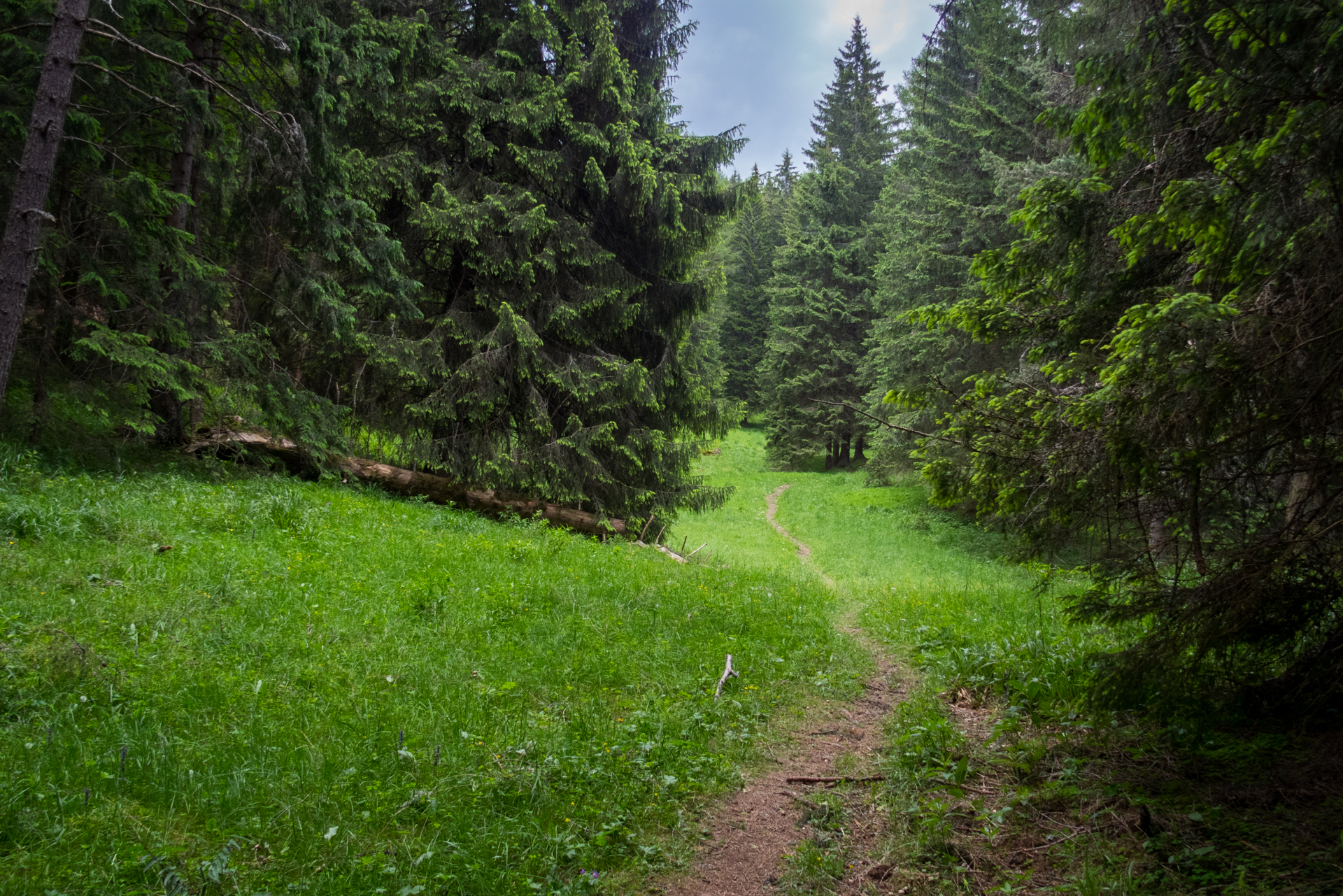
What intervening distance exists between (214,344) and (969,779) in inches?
407

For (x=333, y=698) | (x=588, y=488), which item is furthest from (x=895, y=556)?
(x=333, y=698)

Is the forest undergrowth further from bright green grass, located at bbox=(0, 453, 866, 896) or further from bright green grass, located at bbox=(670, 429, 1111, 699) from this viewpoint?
bright green grass, located at bbox=(0, 453, 866, 896)

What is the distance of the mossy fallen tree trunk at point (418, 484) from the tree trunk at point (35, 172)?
14.6ft

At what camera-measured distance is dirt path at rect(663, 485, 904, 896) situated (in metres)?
3.74

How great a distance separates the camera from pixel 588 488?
44.3ft

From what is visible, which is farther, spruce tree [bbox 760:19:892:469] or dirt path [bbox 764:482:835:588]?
spruce tree [bbox 760:19:892:469]

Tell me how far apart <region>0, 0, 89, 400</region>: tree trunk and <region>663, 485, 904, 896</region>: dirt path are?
8059 millimetres

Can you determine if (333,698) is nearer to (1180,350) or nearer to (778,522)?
(1180,350)

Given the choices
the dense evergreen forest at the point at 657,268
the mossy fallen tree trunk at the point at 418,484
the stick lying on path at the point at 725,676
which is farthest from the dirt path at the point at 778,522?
the stick lying on path at the point at 725,676

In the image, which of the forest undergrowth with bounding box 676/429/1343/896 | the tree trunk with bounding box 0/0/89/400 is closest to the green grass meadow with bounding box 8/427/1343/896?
the forest undergrowth with bounding box 676/429/1343/896

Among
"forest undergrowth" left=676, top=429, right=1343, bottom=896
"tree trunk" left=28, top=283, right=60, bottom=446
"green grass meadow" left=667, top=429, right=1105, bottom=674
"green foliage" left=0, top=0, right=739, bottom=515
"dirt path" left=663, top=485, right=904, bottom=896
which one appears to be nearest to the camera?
"forest undergrowth" left=676, top=429, right=1343, bottom=896

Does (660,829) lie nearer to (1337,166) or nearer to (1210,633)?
(1210,633)

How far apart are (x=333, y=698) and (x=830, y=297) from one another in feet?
105

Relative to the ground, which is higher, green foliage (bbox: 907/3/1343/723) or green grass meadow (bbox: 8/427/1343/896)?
green foliage (bbox: 907/3/1343/723)
